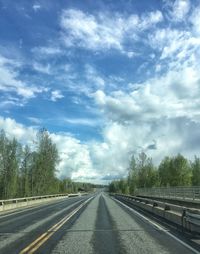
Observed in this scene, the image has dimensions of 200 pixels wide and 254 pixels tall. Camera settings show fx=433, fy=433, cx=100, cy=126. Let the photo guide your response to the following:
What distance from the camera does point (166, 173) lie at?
122375 millimetres

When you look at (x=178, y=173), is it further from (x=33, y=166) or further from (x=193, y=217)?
(x=193, y=217)

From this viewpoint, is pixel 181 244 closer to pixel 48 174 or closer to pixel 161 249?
pixel 161 249

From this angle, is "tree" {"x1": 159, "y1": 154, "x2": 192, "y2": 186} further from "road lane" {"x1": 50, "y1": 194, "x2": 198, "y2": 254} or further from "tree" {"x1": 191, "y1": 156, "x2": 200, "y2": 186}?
"road lane" {"x1": 50, "y1": 194, "x2": 198, "y2": 254}

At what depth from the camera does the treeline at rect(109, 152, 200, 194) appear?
113812 millimetres

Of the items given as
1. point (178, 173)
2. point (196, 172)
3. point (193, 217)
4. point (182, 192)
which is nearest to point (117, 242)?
point (193, 217)

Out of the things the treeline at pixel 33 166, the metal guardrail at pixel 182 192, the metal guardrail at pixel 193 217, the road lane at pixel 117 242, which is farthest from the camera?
the treeline at pixel 33 166

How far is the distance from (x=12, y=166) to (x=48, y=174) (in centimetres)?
774

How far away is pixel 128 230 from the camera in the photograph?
58.7ft

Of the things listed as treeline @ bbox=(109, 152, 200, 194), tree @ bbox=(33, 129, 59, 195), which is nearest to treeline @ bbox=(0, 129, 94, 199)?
tree @ bbox=(33, 129, 59, 195)

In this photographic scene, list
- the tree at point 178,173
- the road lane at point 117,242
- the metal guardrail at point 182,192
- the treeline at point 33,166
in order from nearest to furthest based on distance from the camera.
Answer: the road lane at point 117,242, the metal guardrail at point 182,192, the treeline at point 33,166, the tree at point 178,173

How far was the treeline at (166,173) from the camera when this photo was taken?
113812 mm

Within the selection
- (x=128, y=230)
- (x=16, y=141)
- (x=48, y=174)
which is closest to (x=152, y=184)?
(x=48, y=174)

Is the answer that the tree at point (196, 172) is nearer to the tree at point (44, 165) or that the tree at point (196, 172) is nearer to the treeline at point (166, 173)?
the treeline at point (166, 173)

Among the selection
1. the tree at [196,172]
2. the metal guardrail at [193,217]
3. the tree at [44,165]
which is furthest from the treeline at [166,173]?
the metal guardrail at [193,217]
